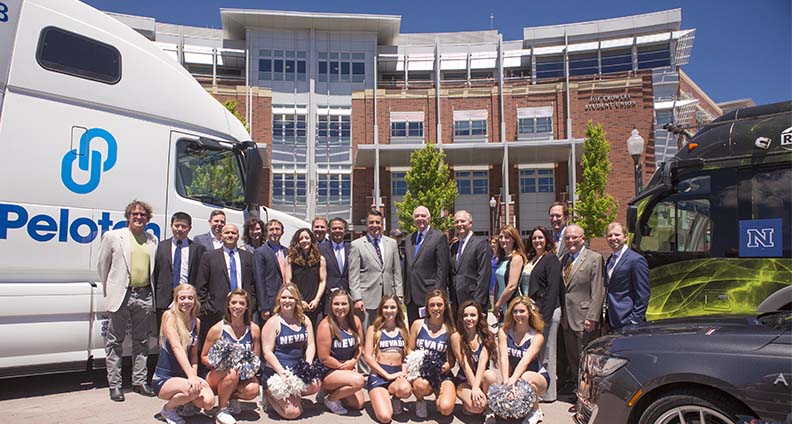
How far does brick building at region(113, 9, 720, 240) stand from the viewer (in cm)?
3183

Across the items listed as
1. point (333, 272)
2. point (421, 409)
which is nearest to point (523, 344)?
point (421, 409)

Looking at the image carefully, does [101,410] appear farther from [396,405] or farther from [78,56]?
[78,56]

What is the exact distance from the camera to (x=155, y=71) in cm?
612

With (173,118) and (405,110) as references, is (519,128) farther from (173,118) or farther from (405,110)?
(173,118)

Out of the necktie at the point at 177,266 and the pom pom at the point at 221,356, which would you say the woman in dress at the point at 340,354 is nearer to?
the pom pom at the point at 221,356

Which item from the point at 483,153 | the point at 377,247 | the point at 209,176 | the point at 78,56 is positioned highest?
the point at 483,153

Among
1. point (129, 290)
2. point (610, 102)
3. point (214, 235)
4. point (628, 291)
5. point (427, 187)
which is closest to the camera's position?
point (628, 291)

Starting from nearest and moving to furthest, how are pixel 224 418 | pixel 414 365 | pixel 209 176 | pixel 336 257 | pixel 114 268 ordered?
pixel 224 418 < pixel 414 365 < pixel 114 268 < pixel 336 257 < pixel 209 176

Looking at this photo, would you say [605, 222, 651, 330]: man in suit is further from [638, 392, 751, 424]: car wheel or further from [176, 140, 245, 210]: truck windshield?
[176, 140, 245, 210]: truck windshield

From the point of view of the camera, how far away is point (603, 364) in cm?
367

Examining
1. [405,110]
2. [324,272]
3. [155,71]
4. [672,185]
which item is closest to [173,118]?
[155,71]

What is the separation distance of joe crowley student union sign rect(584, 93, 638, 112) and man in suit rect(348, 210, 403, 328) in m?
29.5

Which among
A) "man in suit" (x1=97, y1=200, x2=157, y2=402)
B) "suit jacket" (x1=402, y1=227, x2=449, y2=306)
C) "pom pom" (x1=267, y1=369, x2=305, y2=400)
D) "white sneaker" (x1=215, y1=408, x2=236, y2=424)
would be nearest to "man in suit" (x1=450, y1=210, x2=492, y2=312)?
"suit jacket" (x1=402, y1=227, x2=449, y2=306)

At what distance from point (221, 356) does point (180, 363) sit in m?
0.36
